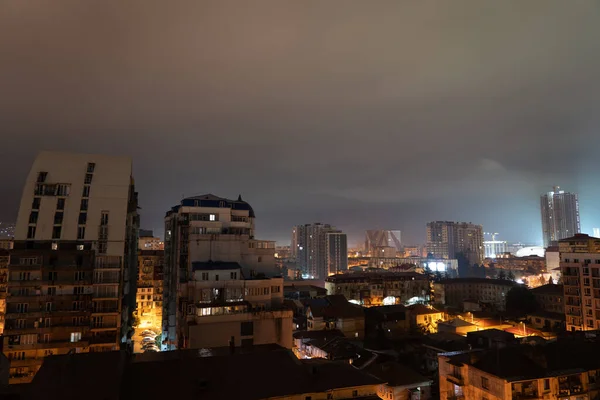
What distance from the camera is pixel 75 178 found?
45.0 metres

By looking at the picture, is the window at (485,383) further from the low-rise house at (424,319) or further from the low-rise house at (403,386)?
the low-rise house at (424,319)

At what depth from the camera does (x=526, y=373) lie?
28828 mm

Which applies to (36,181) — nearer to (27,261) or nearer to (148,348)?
(27,261)

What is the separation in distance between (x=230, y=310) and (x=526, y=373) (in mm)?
28803

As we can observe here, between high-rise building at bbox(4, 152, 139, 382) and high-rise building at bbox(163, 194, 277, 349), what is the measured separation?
7.46 meters

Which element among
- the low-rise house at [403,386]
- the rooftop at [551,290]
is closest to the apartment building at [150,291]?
the low-rise house at [403,386]

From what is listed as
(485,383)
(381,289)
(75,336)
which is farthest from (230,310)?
(381,289)

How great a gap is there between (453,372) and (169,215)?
1937 inches

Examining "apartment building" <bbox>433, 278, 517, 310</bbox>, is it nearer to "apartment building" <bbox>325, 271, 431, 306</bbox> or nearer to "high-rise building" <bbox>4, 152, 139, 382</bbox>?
"apartment building" <bbox>325, 271, 431, 306</bbox>

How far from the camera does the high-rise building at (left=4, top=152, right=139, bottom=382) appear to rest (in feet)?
122

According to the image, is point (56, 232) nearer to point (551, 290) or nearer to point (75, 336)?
point (75, 336)

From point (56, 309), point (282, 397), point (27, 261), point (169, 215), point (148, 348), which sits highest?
point (169, 215)

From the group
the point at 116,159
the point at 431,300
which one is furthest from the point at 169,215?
the point at 431,300

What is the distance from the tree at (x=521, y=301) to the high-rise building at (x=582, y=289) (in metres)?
21.8
